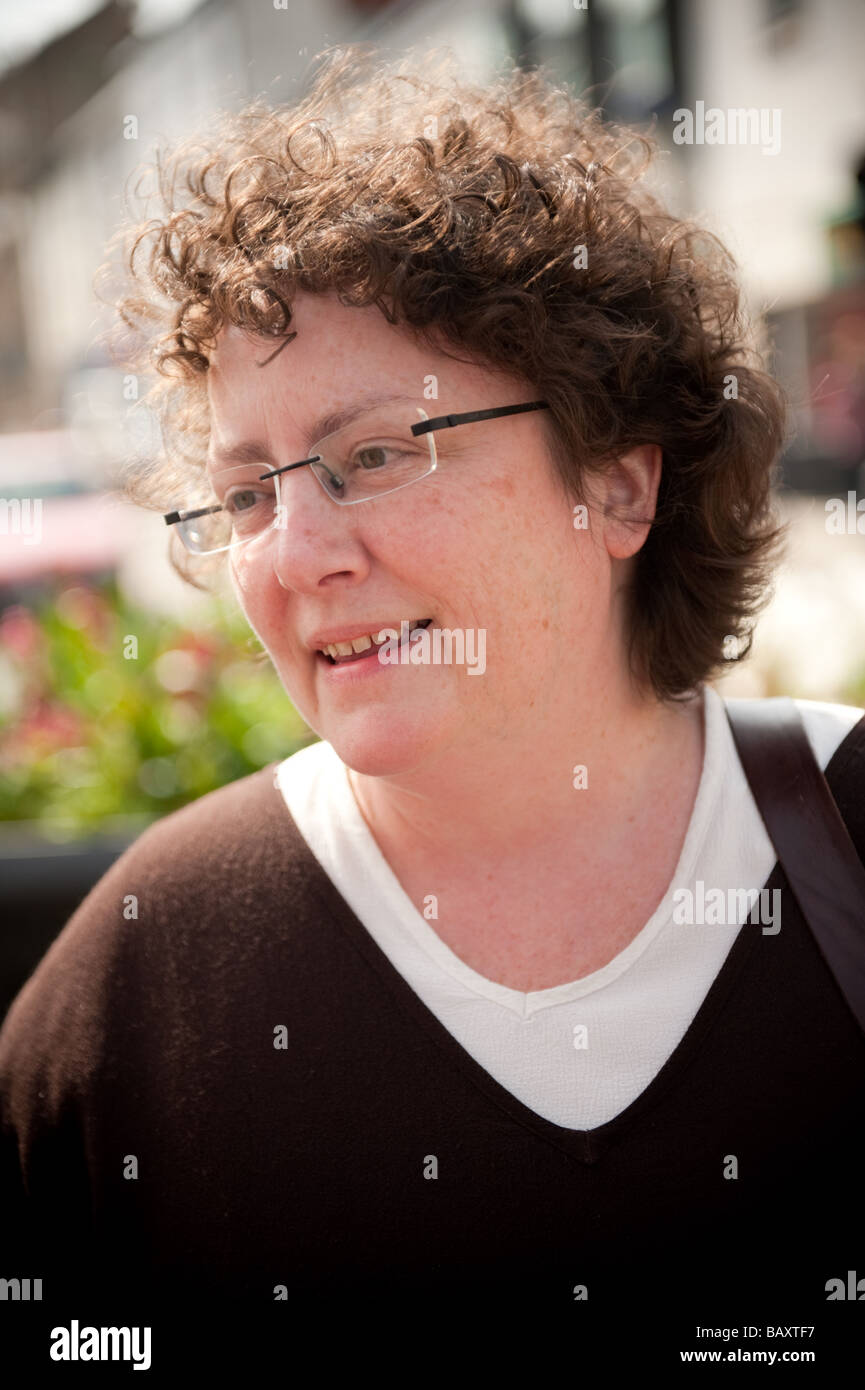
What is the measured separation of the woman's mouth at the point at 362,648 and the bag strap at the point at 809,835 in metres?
0.56

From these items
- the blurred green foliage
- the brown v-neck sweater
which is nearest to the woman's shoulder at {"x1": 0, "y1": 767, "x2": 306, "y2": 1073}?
the brown v-neck sweater

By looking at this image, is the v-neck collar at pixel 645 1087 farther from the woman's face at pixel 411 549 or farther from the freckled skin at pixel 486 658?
the woman's face at pixel 411 549

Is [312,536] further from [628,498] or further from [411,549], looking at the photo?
[628,498]

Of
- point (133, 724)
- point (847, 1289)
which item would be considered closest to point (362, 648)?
point (847, 1289)

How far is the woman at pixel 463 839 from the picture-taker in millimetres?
1663

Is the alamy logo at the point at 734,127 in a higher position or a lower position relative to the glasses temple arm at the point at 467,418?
higher

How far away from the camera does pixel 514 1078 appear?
1.72 metres

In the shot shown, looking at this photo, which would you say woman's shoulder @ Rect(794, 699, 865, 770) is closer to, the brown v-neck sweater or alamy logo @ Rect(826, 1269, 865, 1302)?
the brown v-neck sweater

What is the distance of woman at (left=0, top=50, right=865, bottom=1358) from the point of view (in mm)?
1663

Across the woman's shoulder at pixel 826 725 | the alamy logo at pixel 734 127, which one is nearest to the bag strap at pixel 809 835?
the woman's shoulder at pixel 826 725

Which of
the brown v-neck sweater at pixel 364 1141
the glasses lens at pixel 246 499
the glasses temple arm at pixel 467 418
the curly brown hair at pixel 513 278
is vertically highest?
the curly brown hair at pixel 513 278

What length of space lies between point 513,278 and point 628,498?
365 mm

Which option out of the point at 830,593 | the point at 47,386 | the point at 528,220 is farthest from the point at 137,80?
the point at 528,220
